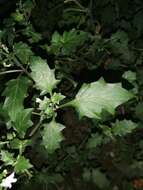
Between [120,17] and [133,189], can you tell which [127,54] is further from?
[133,189]

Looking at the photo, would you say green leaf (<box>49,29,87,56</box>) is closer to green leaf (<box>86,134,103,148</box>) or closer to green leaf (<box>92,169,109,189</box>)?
green leaf (<box>86,134,103,148</box>)

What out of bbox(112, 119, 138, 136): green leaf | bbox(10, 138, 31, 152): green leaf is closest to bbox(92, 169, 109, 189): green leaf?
bbox(112, 119, 138, 136): green leaf

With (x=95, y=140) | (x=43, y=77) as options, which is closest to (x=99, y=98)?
(x=43, y=77)

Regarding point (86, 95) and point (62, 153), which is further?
point (62, 153)

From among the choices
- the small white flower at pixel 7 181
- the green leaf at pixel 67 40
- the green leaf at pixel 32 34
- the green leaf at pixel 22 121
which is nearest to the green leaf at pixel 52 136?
the green leaf at pixel 22 121

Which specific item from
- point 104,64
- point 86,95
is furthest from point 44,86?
point 104,64

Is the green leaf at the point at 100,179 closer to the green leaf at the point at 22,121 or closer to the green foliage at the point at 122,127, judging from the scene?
the green foliage at the point at 122,127
